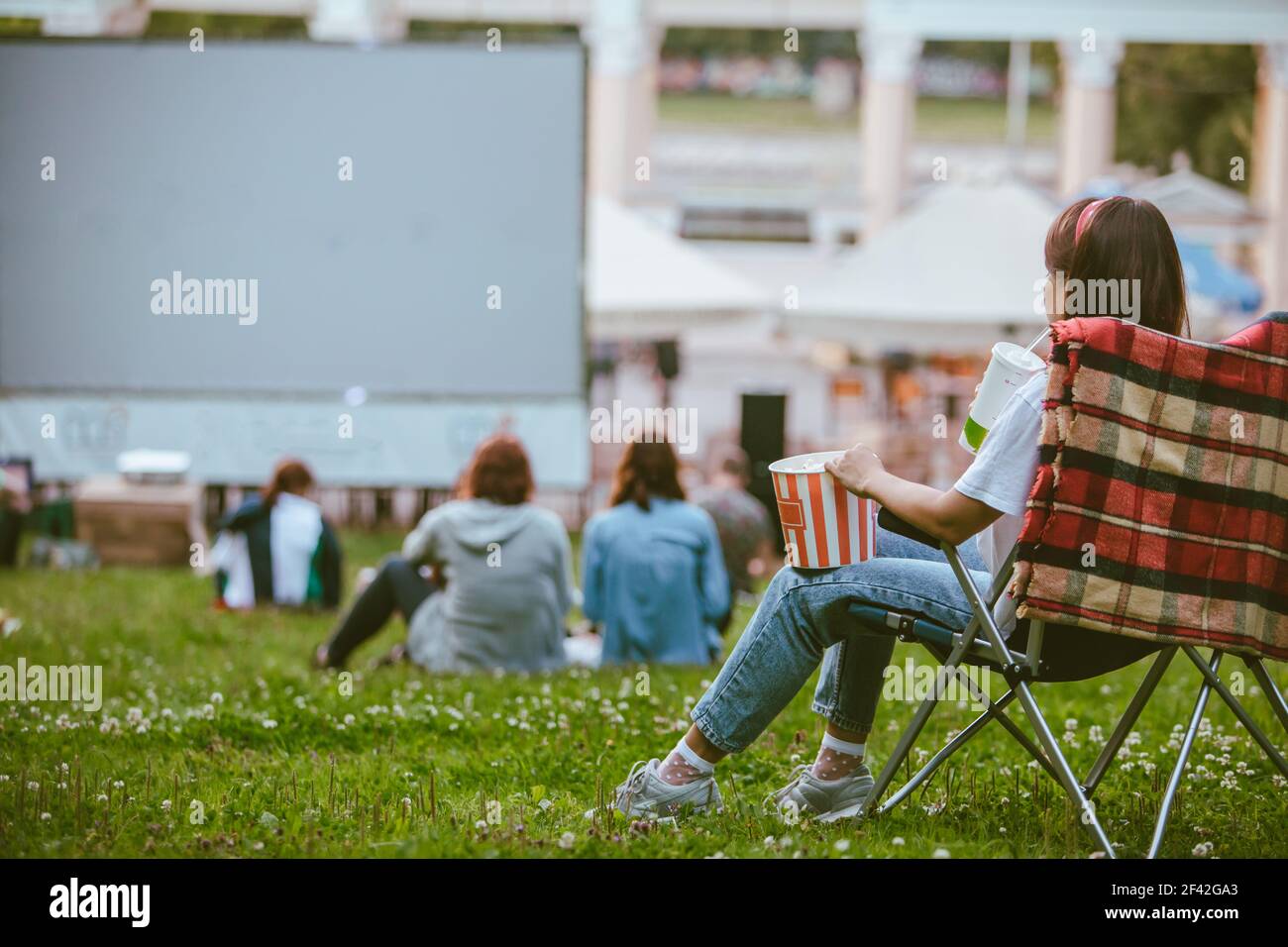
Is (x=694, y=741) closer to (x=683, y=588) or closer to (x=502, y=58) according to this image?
(x=683, y=588)

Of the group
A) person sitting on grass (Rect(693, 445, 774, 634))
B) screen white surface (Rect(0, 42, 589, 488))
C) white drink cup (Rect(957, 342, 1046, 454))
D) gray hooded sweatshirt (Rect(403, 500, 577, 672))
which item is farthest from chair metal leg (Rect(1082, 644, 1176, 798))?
screen white surface (Rect(0, 42, 589, 488))

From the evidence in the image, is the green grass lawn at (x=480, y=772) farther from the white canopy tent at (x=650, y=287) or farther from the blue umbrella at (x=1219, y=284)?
the blue umbrella at (x=1219, y=284)

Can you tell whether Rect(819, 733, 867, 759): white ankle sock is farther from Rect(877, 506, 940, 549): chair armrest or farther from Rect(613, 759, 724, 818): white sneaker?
Rect(877, 506, 940, 549): chair armrest

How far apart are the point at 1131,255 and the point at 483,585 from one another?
136 inches

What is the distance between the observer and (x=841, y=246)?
25.5 m

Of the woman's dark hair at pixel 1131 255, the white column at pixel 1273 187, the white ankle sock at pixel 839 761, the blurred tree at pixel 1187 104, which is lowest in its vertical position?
the white ankle sock at pixel 839 761

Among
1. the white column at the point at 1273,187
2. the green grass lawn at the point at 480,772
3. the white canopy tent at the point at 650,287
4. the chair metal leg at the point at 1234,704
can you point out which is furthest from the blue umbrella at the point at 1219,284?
the chair metal leg at the point at 1234,704

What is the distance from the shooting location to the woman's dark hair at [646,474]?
634 centimetres

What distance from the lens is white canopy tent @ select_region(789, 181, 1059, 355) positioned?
444 inches

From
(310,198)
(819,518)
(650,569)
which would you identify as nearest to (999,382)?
(819,518)

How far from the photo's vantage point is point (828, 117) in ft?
156

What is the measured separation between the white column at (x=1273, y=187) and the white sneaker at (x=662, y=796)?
61.4 feet

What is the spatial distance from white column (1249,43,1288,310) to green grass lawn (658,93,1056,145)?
22.2 metres
